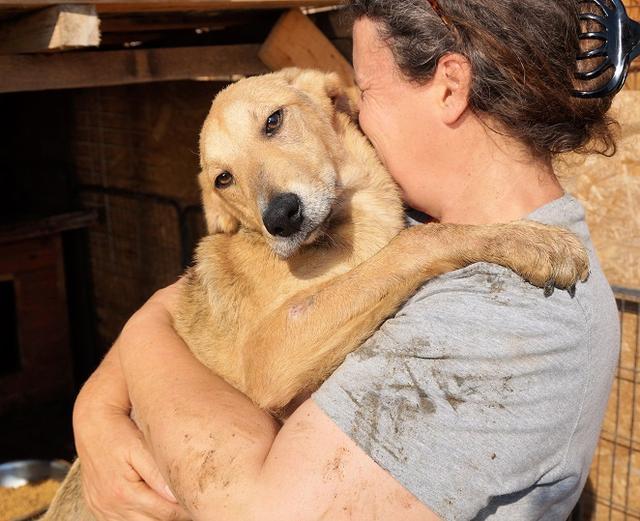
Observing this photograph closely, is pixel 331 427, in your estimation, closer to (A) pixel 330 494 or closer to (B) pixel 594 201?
(A) pixel 330 494

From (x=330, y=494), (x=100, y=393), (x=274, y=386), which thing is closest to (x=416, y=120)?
(x=274, y=386)

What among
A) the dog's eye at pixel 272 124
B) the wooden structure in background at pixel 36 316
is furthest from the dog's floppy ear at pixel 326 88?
the wooden structure in background at pixel 36 316

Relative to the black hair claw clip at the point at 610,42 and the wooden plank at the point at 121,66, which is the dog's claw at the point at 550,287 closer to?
the black hair claw clip at the point at 610,42

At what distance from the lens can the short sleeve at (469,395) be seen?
150 centimetres

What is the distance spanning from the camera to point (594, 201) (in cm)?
384

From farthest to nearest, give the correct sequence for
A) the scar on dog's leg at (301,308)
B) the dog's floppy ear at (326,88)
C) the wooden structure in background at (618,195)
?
the wooden structure in background at (618,195) → the dog's floppy ear at (326,88) → the scar on dog's leg at (301,308)

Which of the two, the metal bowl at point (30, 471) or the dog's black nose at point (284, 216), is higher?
the dog's black nose at point (284, 216)

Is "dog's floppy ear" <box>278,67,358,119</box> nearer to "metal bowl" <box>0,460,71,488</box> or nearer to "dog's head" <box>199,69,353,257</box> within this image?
"dog's head" <box>199,69,353,257</box>

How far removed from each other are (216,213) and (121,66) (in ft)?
4.76

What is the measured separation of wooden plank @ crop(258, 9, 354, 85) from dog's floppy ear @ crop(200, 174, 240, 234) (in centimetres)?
148

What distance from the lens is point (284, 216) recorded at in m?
2.31

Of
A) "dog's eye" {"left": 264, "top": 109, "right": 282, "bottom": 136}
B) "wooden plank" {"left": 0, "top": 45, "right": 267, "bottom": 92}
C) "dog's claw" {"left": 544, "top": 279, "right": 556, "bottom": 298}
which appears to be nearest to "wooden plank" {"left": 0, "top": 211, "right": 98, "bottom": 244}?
"wooden plank" {"left": 0, "top": 45, "right": 267, "bottom": 92}

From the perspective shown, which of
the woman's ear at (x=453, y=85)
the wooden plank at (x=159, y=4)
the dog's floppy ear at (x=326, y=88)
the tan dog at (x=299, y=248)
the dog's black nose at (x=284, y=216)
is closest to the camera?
the woman's ear at (x=453, y=85)

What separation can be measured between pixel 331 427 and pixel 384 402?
0.13 metres
